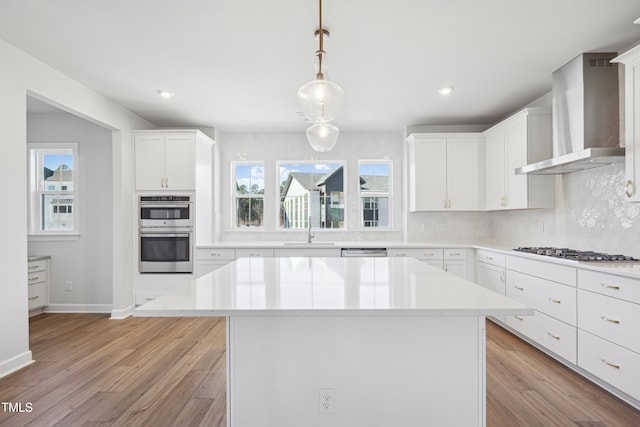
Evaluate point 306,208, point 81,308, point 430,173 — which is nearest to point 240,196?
point 306,208

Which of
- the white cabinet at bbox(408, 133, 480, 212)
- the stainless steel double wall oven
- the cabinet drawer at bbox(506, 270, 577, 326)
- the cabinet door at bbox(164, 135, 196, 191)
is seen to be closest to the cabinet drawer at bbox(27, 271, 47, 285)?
the stainless steel double wall oven

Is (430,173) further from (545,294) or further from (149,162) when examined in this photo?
(149,162)

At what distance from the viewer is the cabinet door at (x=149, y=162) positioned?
14.6 feet

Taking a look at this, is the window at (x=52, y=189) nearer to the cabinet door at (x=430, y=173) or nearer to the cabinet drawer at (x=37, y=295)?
the cabinet drawer at (x=37, y=295)

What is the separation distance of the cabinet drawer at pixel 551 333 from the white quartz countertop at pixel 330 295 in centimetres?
143

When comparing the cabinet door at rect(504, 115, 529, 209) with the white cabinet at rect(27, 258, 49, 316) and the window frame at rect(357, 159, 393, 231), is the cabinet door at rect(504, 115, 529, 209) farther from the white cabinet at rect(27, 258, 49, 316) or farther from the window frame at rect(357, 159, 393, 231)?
the white cabinet at rect(27, 258, 49, 316)

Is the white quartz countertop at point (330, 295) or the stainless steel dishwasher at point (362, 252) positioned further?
the stainless steel dishwasher at point (362, 252)

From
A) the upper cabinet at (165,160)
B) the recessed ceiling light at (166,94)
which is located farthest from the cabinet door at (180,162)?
the recessed ceiling light at (166,94)

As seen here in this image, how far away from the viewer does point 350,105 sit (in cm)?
407

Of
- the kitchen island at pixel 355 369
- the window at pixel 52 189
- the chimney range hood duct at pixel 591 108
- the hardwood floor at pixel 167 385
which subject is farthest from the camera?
the window at pixel 52 189

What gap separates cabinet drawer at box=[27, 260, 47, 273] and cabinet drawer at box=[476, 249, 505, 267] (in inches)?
216

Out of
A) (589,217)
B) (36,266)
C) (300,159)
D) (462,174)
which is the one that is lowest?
(36,266)

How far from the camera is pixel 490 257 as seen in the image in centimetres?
394

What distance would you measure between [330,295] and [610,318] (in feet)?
6.87
